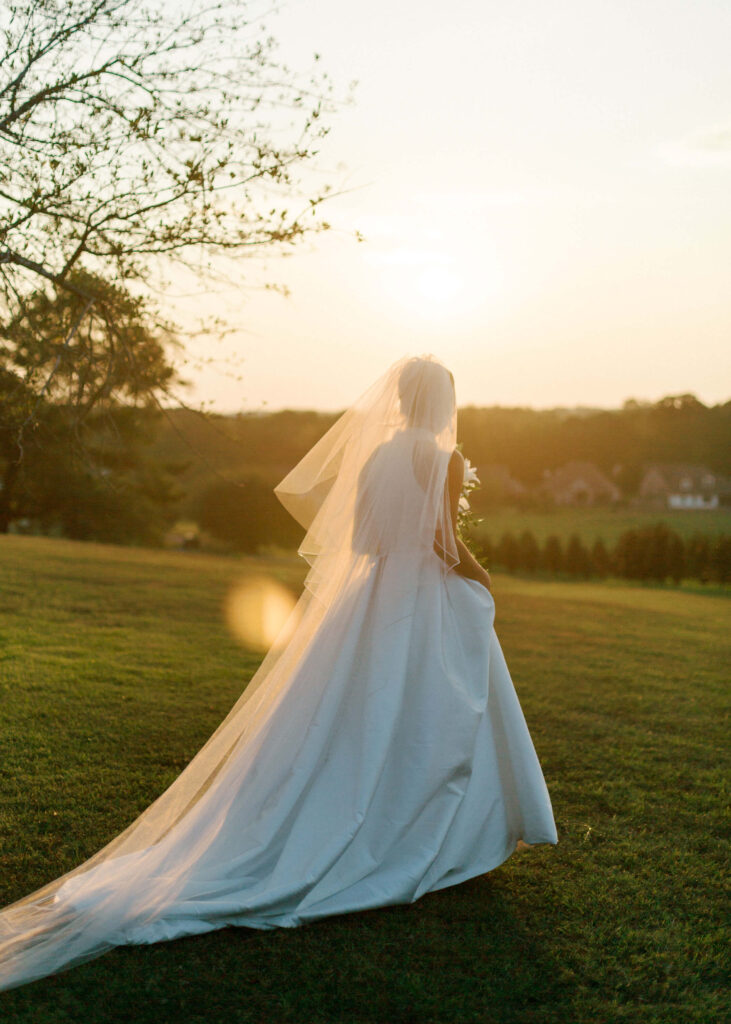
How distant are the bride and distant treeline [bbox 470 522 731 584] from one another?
29.0 meters

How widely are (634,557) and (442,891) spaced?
1225 inches

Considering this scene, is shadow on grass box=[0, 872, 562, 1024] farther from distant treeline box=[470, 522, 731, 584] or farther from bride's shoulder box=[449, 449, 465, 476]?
distant treeline box=[470, 522, 731, 584]

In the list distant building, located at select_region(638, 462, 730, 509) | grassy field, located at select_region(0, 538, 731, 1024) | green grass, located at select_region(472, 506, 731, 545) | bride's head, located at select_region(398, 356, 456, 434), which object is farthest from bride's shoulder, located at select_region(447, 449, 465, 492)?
distant building, located at select_region(638, 462, 730, 509)

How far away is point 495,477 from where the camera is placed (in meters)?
45.0

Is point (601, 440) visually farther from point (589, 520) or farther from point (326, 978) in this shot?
point (326, 978)

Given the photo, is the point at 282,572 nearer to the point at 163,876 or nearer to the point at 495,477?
the point at 163,876

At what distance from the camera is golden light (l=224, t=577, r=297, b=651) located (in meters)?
11.0

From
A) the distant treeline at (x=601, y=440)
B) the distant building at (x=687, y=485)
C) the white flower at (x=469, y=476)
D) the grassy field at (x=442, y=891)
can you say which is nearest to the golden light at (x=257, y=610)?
the grassy field at (x=442, y=891)

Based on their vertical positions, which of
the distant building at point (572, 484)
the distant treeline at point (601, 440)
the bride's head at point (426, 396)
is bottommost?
the bride's head at point (426, 396)

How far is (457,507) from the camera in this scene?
421 centimetres

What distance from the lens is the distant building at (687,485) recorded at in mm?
44562

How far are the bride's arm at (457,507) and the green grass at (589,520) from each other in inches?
1567

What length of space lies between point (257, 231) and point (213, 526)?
38313 mm

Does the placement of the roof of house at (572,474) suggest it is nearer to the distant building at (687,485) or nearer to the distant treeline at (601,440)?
the distant treeline at (601,440)
